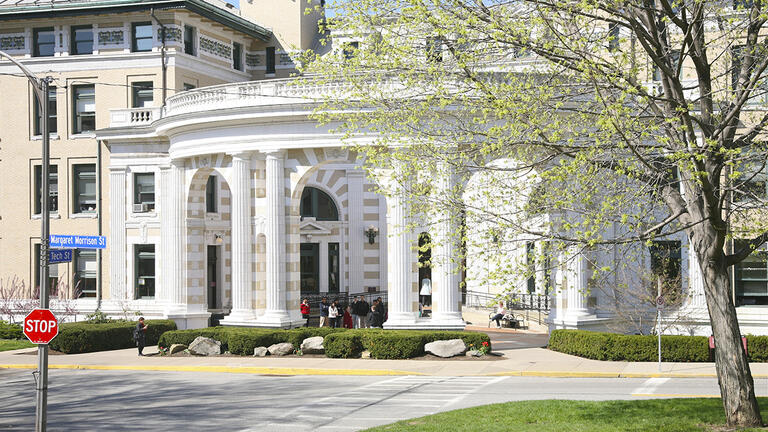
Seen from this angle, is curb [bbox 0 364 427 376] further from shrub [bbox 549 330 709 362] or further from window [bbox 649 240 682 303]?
window [bbox 649 240 682 303]

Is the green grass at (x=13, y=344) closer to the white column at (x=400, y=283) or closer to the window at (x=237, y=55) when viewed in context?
the white column at (x=400, y=283)

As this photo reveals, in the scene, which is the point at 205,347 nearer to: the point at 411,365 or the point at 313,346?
the point at 313,346

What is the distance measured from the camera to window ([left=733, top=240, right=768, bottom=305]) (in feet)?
118

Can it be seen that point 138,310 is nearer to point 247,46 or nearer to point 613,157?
point 247,46

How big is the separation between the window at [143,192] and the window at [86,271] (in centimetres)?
351

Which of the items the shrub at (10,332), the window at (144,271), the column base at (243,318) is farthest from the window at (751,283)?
the shrub at (10,332)

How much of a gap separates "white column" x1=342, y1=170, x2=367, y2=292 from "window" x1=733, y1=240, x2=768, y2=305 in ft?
72.6

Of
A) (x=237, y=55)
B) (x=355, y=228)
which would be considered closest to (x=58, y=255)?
(x=237, y=55)

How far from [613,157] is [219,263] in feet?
112

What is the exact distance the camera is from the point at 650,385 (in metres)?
24.6

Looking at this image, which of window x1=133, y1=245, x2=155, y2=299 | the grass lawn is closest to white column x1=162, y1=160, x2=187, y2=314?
window x1=133, y1=245, x2=155, y2=299

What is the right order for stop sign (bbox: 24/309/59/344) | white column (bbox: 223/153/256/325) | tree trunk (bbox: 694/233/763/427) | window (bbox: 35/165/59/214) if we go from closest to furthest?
tree trunk (bbox: 694/233/763/427) → stop sign (bbox: 24/309/59/344) → white column (bbox: 223/153/256/325) → window (bbox: 35/165/59/214)

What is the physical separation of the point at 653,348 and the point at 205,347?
15854mm

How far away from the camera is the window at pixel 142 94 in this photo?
44.2 metres
